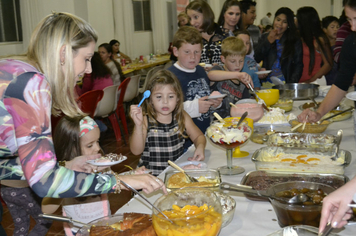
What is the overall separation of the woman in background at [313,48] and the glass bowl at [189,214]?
3235 millimetres

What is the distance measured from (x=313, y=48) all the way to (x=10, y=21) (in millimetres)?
4668

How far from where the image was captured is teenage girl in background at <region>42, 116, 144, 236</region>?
1634mm

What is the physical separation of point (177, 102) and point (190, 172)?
0.82 m

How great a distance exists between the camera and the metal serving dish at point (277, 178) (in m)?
1.17

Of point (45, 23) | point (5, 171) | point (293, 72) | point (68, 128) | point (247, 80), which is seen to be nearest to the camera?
point (45, 23)

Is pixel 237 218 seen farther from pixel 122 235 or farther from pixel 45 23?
pixel 45 23

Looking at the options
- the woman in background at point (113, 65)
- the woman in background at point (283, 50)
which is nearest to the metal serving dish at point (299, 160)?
the woman in background at point (283, 50)

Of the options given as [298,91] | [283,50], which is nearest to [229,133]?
[298,91]

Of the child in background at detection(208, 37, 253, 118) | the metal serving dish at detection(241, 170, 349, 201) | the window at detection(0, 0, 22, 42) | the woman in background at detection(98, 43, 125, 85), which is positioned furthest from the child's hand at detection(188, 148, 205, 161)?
the window at detection(0, 0, 22, 42)

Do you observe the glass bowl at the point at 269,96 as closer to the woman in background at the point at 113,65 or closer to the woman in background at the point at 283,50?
the woman in background at the point at 283,50

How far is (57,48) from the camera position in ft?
3.37

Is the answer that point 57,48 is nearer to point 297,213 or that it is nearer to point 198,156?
point 297,213

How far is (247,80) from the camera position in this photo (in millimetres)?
2445

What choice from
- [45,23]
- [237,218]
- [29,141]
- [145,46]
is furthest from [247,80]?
[145,46]
